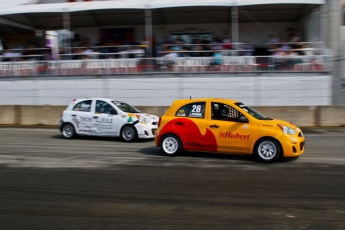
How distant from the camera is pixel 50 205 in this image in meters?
6.16

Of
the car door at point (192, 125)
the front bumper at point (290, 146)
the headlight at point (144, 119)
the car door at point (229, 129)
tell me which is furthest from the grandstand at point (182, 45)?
the front bumper at point (290, 146)

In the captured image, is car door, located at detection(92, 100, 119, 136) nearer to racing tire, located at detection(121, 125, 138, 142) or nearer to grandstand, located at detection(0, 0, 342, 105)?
racing tire, located at detection(121, 125, 138, 142)

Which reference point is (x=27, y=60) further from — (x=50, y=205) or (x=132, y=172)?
(x=50, y=205)

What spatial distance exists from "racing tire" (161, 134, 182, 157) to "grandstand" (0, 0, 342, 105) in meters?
9.46

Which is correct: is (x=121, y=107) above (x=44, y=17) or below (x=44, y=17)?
below

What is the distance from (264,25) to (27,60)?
14029mm

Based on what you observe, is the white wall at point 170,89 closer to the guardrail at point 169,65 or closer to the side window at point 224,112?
the guardrail at point 169,65

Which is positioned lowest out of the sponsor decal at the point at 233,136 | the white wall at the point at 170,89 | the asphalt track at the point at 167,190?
the asphalt track at the point at 167,190

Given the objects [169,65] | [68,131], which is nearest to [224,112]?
[68,131]

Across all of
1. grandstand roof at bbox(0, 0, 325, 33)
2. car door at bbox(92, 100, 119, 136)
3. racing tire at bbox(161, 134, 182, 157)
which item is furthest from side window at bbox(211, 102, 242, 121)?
grandstand roof at bbox(0, 0, 325, 33)

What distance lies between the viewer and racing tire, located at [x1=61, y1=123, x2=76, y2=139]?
46.4 ft

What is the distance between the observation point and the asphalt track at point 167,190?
17.8ft

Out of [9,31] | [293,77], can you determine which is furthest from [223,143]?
[9,31]

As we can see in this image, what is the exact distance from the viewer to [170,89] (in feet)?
65.2
